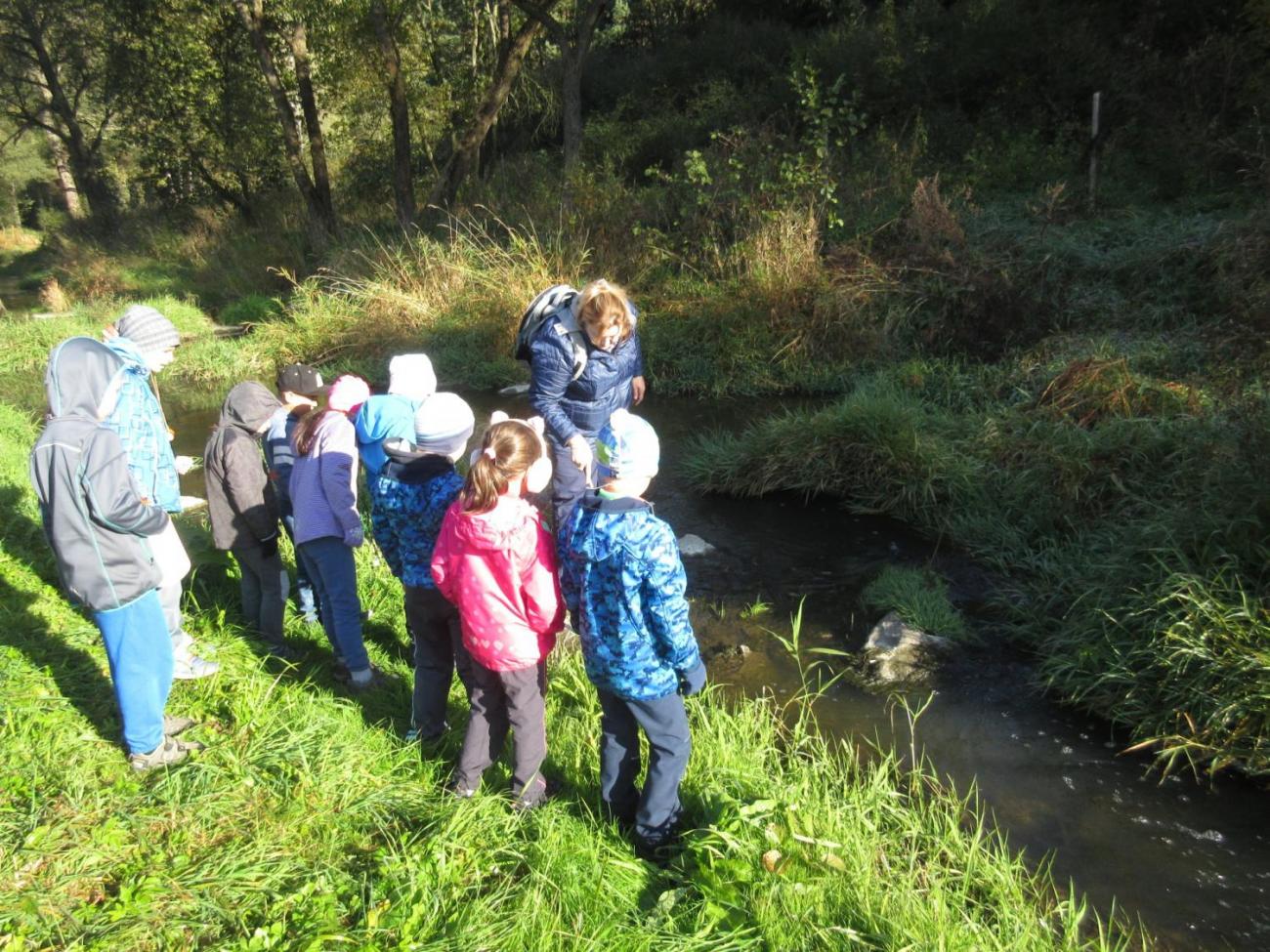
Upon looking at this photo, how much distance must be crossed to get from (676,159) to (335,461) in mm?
11923

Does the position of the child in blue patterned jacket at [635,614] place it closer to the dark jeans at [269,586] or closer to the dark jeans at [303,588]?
the dark jeans at [269,586]

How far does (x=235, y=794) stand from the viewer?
2.87 meters

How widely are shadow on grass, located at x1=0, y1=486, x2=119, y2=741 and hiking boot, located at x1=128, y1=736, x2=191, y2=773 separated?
10.3 inches

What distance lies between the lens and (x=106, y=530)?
9.32ft

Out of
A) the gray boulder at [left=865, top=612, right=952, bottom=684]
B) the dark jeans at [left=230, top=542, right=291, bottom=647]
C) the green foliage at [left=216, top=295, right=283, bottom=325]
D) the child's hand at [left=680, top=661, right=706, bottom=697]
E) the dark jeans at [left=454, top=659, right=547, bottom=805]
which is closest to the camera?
the child's hand at [left=680, top=661, right=706, bottom=697]

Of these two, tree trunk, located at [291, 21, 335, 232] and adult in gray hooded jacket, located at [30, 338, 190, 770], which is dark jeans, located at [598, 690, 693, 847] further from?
tree trunk, located at [291, 21, 335, 232]

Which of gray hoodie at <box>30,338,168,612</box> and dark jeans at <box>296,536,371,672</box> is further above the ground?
gray hoodie at <box>30,338,168,612</box>

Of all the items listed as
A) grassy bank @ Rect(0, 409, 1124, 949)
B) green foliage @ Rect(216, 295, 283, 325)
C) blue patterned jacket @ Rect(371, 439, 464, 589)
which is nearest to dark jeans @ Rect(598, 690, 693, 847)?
grassy bank @ Rect(0, 409, 1124, 949)

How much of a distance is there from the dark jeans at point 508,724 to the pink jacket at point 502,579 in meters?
0.10

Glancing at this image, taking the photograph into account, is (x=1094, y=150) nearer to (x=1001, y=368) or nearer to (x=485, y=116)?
(x=1001, y=368)

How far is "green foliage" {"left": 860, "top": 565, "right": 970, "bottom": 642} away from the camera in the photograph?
15.8 feet

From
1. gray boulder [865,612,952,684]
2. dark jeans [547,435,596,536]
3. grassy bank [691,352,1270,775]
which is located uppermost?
dark jeans [547,435,596,536]

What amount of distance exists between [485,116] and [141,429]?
12.5 metres

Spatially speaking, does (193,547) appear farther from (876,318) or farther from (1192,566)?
(876,318)
